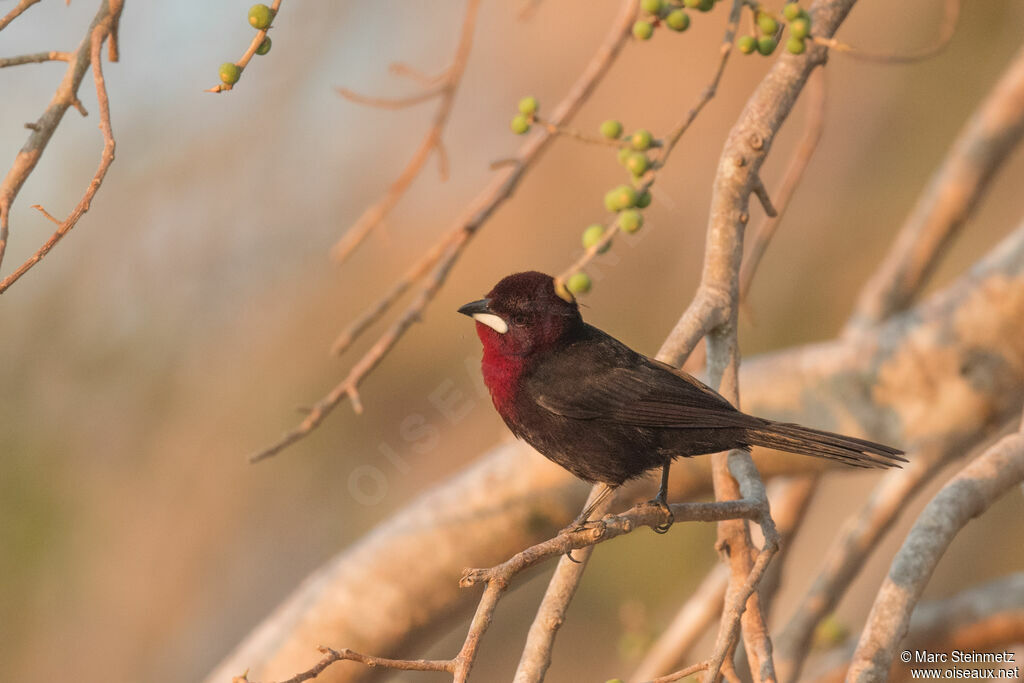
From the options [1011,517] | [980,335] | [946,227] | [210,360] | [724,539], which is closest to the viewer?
[724,539]

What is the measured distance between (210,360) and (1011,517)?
658 centimetres

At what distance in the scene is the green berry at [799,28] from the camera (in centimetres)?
269

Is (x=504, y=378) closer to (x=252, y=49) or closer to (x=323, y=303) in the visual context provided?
(x=252, y=49)

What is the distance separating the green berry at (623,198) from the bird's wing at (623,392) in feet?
1.23

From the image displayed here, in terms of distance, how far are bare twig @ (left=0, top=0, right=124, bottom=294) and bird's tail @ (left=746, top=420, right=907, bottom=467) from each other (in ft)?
4.82

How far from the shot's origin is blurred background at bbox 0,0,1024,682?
316 inches

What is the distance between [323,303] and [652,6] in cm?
596

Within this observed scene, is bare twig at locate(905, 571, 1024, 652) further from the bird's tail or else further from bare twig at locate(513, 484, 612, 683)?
bare twig at locate(513, 484, 612, 683)

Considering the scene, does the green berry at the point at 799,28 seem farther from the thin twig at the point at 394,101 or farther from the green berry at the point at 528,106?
the thin twig at the point at 394,101

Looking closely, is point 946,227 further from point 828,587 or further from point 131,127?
point 131,127

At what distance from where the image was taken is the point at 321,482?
900 centimetres

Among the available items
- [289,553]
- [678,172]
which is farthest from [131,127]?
[678,172]

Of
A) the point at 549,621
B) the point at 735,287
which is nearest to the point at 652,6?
the point at 735,287

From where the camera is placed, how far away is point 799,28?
2.69 meters
